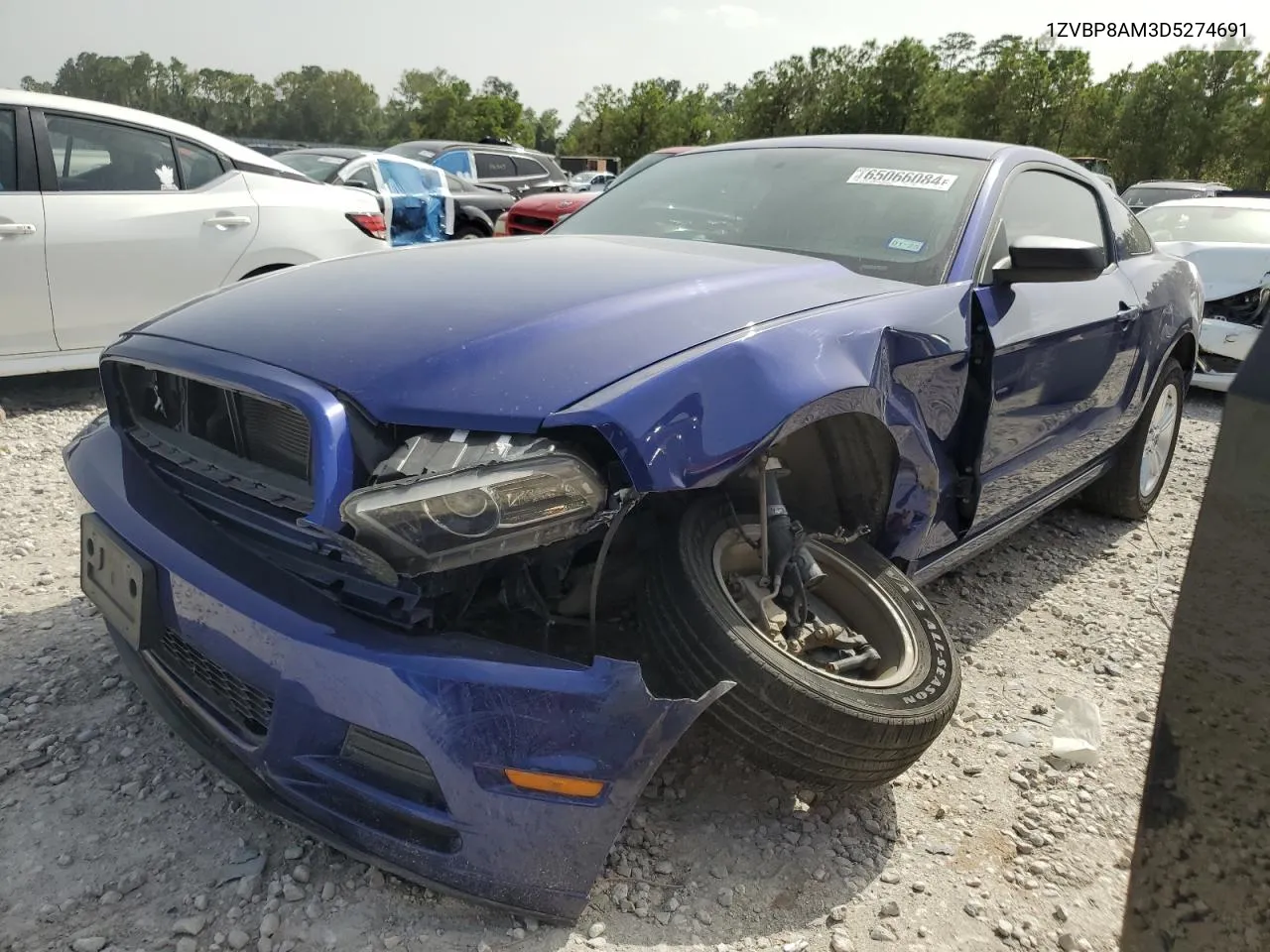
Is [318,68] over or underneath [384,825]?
over

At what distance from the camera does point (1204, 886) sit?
1.19 m

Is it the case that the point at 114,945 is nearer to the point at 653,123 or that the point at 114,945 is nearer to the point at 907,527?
the point at 907,527

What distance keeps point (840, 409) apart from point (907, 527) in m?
0.52

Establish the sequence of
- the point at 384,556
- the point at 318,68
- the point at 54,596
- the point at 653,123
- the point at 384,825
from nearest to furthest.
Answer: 1. the point at 384,556
2. the point at 384,825
3. the point at 54,596
4. the point at 653,123
5. the point at 318,68

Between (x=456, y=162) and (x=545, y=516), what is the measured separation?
11.7 m

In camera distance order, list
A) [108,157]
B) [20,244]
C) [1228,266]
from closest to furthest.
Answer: [20,244]
[108,157]
[1228,266]

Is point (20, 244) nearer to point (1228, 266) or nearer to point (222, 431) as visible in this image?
point (222, 431)

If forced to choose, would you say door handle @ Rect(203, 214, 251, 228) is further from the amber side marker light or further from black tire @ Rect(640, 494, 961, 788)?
the amber side marker light

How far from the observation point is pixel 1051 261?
2.51 metres

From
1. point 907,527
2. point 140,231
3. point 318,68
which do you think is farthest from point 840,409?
point 318,68

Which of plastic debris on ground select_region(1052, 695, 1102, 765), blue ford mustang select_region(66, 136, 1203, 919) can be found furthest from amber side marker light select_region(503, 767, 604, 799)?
plastic debris on ground select_region(1052, 695, 1102, 765)

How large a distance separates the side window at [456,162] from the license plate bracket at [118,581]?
10.8 metres

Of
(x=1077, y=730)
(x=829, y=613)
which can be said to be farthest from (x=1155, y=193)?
(x=829, y=613)

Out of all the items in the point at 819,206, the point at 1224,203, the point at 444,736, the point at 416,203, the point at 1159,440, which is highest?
the point at 1224,203
